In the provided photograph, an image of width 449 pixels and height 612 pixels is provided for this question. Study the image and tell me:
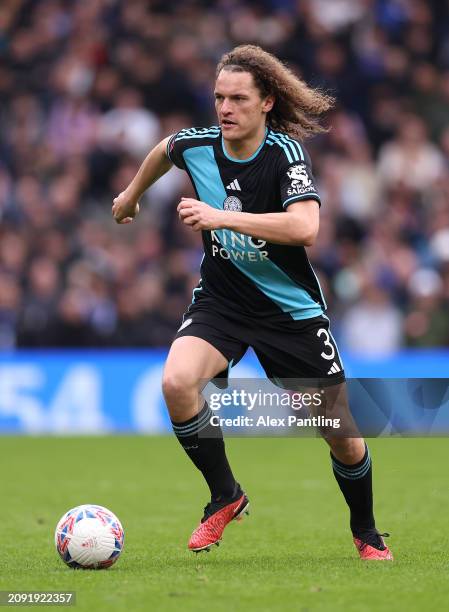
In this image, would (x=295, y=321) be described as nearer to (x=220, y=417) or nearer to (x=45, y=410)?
(x=220, y=417)

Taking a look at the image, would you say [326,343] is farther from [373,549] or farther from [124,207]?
[124,207]

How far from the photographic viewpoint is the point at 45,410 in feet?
46.6

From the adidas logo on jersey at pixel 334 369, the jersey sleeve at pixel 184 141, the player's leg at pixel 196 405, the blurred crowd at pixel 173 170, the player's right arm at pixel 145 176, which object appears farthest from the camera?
the blurred crowd at pixel 173 170

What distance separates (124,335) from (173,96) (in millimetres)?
3674

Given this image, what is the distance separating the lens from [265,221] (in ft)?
18.9

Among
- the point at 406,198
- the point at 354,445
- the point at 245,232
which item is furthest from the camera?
the point at 406,198

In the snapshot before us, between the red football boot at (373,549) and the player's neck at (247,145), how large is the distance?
201cm

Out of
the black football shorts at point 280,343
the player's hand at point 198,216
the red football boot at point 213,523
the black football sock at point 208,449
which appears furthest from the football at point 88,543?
the player's hand at point 198,216

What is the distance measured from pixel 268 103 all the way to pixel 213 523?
211 cm

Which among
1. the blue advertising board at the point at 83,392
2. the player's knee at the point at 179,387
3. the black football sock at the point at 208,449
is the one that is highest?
the player's knee at the point at 179,387

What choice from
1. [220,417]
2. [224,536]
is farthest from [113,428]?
[220,417]

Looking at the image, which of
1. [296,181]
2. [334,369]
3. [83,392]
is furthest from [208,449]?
[83,392]

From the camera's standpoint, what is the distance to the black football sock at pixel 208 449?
6148 millimetres

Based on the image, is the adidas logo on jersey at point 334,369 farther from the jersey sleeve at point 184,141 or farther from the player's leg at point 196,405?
the jersey sleeve at point 184,141
